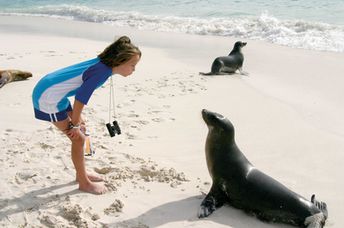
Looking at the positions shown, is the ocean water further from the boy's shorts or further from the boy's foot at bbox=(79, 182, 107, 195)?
the boy's shorts

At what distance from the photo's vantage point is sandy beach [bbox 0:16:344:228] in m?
3.70

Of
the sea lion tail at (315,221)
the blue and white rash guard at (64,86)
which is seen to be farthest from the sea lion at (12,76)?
the sea lion tail at (315,221)

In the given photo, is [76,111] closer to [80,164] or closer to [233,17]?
[80,164]

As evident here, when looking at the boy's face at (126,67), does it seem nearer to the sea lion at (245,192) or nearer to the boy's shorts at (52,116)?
the boy's shorts at (52,116)

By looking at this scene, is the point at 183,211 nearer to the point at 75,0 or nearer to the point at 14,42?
the point at 14,42

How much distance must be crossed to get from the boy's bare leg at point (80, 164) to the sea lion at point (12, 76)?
4237mm

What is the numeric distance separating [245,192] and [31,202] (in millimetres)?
1688

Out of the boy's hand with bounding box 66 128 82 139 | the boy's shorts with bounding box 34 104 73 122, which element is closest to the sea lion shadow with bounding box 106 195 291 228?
the boy's hand with bounding box 66 128 82 139

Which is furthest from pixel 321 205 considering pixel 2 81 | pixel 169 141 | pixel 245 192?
pixel 2 81

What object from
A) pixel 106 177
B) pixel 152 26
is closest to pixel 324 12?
pixel 152 26

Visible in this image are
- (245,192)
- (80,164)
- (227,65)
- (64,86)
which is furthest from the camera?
(227,65)

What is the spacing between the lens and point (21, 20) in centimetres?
1827

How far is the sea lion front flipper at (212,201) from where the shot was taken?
3.67 metres

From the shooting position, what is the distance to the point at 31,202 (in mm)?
3725
